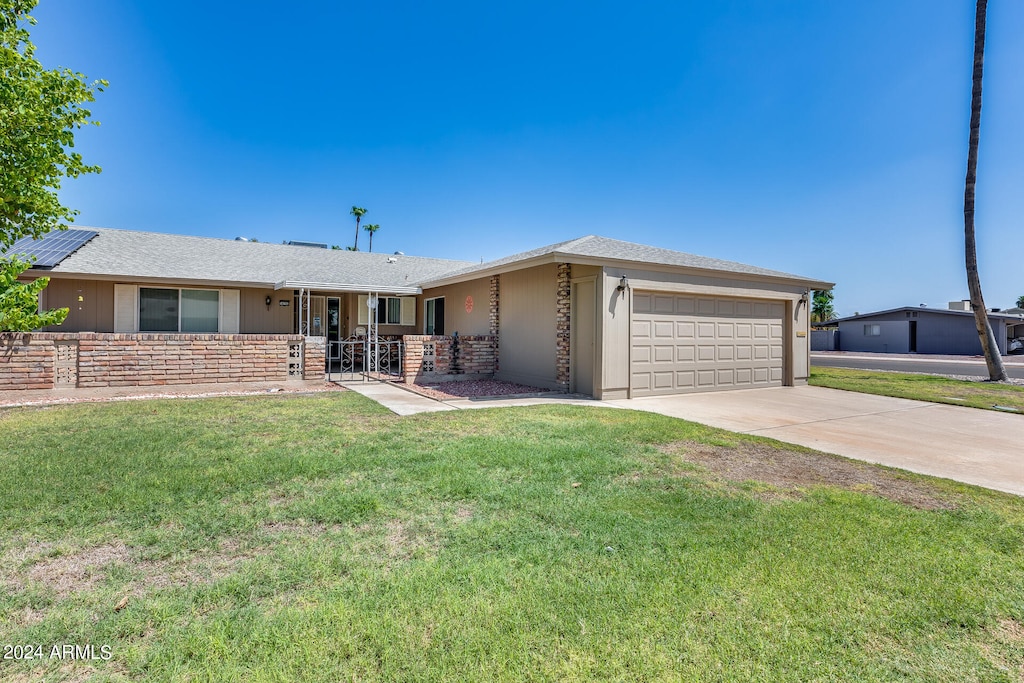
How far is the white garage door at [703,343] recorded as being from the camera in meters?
10.2

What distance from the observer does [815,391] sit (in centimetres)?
1155

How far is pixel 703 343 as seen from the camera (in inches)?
435

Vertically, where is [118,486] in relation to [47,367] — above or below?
below

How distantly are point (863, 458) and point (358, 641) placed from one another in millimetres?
5644

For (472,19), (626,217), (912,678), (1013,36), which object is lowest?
(912,678)

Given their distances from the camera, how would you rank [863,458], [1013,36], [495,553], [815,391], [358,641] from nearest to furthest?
1. [358,641]
2. [495,553]
3. [863,458]
4. [815,391]
5. [1013,36]

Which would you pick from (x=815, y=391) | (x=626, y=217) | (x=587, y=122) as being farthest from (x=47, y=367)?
(x=626, y=217)

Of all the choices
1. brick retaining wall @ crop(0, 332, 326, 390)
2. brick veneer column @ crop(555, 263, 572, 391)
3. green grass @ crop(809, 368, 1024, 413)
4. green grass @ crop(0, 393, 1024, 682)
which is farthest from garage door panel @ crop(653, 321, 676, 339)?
brick retaining wall @ crop(0, 332, 326, 390)

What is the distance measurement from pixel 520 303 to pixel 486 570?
31.5 feet

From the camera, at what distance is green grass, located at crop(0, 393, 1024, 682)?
6.65 ft

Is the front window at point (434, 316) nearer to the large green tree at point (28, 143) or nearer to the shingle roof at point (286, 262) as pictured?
the shingle roof at point (286, 262)

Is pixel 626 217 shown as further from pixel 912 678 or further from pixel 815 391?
pixel 912 678

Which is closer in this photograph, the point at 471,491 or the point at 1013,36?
the point at 471,491

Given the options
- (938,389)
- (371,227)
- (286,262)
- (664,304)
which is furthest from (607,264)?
(371,227)
